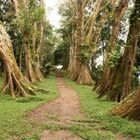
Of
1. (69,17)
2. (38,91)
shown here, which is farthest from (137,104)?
(69,17)

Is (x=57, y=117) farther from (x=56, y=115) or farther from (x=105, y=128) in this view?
(x=105, y=128)

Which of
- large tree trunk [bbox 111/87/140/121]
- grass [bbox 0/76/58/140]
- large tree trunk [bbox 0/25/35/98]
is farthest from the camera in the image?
large tree trunk [bbox 0/25/35/98]

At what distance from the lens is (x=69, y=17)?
5666 cm

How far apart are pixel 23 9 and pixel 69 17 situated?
2796cm

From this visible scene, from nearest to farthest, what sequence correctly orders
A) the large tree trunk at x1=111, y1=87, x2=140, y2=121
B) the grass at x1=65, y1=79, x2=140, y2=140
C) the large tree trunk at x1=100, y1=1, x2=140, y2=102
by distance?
the grass at x1=65, y1=79, x2=140, y2=140 → the large tree trunk at x1=111, y1=87, x2=140, y2=121 → the large tree trunk at x1=100, y1=1, x2=140, y2=102

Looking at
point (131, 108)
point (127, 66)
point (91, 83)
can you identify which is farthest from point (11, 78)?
point (91, 83)

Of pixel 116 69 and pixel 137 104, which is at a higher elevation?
pixel 116 69

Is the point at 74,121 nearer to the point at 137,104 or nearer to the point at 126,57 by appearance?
the point at 137,104

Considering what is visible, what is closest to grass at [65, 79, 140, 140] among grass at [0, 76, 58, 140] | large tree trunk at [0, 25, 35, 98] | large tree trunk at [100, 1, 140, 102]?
grass at [0, 76, 58, 140]

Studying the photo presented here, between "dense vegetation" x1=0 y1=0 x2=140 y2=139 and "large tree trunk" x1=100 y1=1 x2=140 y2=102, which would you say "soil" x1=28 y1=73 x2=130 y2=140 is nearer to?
"dense vegetation" x1=0 y1=0 x2=140 y2=139

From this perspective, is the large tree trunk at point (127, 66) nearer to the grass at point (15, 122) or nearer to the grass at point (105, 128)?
the grass at point (15, 122)

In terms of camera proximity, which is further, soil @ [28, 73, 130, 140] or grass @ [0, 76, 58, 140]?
soil @ [28, 73, 130, 140]

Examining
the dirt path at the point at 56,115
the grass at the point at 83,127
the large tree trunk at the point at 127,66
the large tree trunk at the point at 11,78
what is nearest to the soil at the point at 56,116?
the dirt path at the point at 56,115

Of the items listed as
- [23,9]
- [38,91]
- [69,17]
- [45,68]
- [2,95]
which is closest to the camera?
[2,95]
